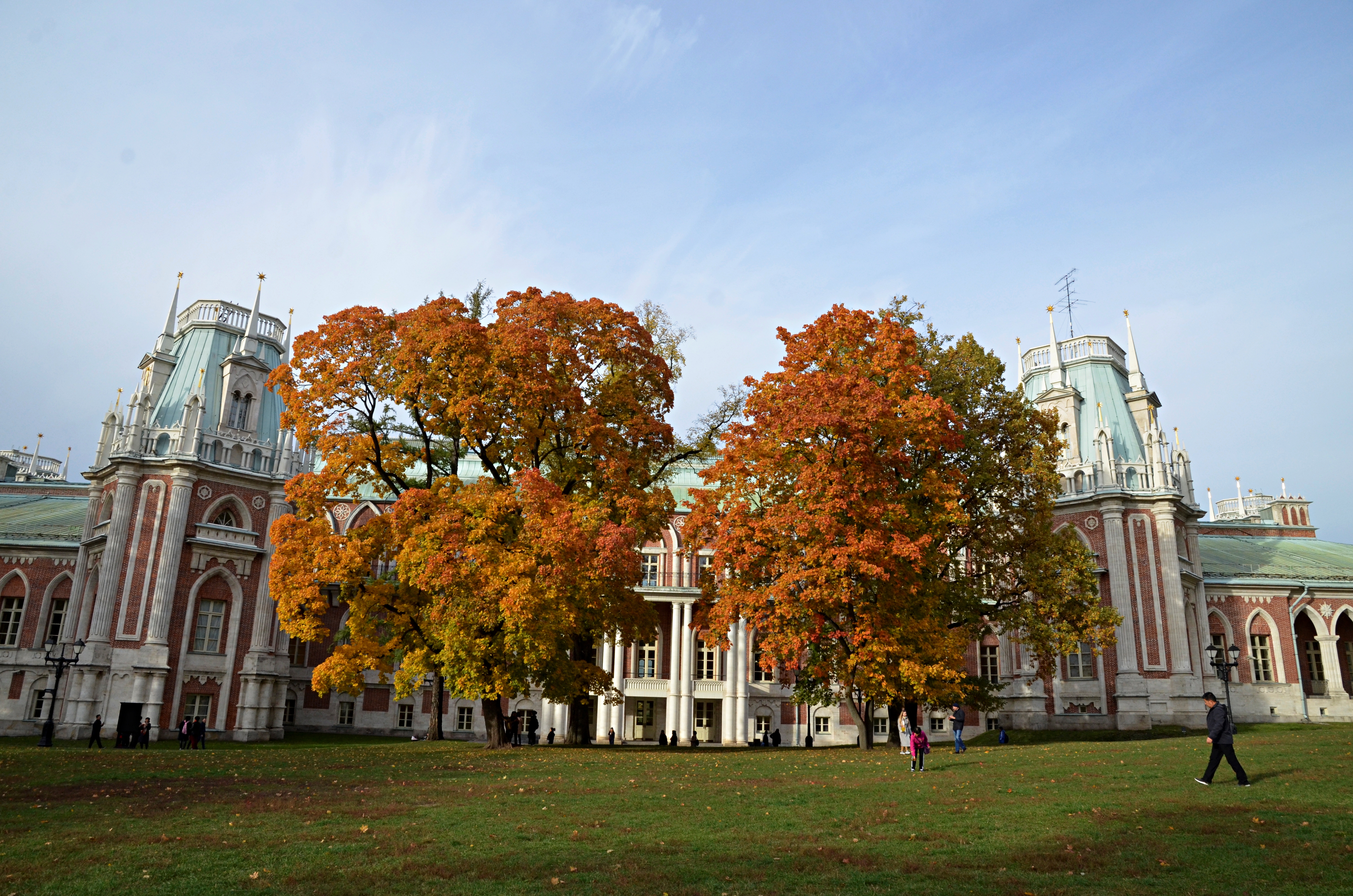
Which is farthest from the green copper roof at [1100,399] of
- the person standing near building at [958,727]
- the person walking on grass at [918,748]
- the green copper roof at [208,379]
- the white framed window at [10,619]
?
the white framed window at [10,619]

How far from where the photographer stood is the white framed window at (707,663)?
151 feet

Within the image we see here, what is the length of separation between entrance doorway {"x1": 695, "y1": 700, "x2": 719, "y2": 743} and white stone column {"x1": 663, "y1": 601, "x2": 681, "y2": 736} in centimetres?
171

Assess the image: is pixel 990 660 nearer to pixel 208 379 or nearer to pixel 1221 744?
pixel 1221 744

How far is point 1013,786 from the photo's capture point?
1448cm

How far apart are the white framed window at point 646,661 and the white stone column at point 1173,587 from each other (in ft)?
75.4

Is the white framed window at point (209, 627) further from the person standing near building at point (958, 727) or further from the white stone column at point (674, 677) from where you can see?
the person standing near building at point (958, 727)

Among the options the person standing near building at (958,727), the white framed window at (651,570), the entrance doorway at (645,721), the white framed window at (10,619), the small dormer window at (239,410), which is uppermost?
the small dormer window at (239,410)

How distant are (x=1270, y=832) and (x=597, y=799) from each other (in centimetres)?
830

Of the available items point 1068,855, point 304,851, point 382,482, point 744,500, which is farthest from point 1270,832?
point 382,482

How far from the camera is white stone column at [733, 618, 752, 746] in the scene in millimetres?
43938

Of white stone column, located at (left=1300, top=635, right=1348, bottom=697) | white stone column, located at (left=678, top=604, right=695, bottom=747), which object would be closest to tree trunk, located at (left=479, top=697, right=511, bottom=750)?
→ white stone column, located at (left=678, top=604, right=695, bottom=747)

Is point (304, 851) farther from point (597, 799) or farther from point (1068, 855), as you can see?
A: point (1068, 855)

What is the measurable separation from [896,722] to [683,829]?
21.4 meters

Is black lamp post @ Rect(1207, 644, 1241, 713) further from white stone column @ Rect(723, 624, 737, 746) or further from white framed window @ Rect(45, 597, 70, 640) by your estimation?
white framed window @ Rect(45, 597, 70, 640)
